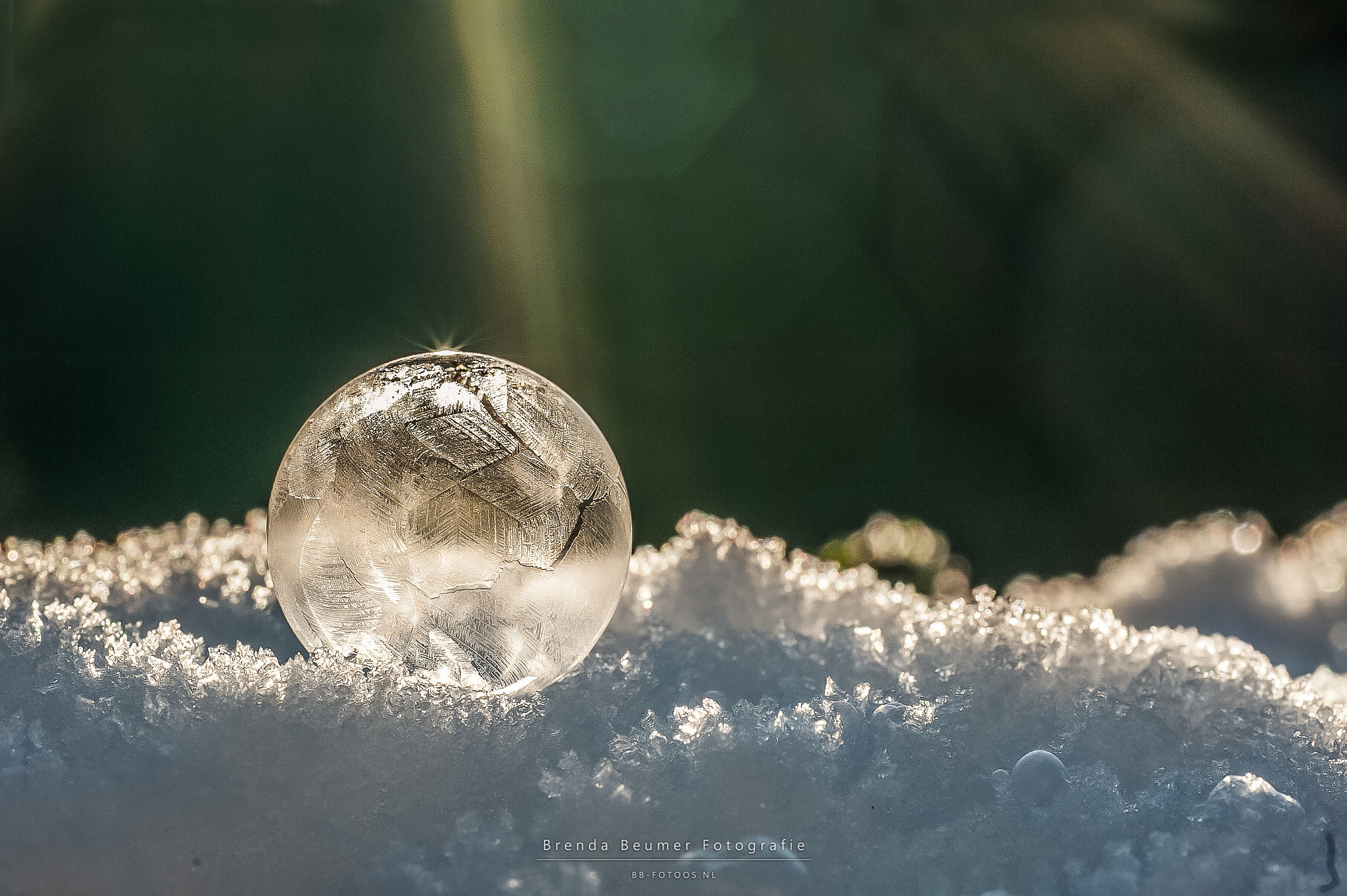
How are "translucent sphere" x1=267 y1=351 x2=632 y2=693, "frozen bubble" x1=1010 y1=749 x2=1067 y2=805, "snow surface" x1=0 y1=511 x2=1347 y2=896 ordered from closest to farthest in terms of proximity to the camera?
"snow surface" x1=0 y1=511 x2=1347 y2=896 < "frozen bubble" x1=1010 y1=749 x2=1067 y2=805 < "translucent sphere" x1=267 y1=351 x2=632 y2=693

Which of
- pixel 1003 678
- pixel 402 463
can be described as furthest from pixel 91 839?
pixel 1003 678

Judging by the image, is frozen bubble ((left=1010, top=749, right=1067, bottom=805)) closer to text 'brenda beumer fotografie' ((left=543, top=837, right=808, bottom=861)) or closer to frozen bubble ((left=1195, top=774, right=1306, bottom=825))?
frozen bubble ((left=1195, top=774, right=1306, bottom=825))

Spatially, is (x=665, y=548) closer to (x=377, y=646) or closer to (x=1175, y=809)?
(x=377, y=646)

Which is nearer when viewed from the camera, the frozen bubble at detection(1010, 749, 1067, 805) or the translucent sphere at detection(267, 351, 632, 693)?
the frozen bubble at detection(1010, 749, 1067, 805)

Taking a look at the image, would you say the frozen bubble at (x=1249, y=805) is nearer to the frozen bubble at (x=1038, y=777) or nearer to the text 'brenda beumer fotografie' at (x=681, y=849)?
Result: the frozen bubble at (x=1038, y=777)

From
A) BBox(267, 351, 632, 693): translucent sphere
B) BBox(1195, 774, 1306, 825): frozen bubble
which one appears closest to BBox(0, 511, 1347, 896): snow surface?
BBox(1195, 774, 1306, 825): frozen bubble

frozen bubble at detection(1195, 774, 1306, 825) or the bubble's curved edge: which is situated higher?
the bubble's curved edge

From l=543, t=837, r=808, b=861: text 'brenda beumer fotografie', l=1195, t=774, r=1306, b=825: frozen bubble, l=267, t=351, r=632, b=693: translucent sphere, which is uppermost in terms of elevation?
l=267, t=351, r=632, b=693: translucent sphere

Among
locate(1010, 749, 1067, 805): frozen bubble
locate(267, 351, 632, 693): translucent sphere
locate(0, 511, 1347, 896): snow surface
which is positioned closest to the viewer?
locate(0, 511, 1347, 896): snow surface
